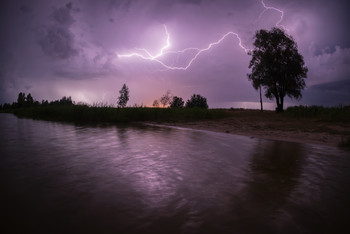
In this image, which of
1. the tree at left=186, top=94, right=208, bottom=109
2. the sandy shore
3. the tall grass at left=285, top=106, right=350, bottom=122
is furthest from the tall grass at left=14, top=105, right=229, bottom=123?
the tree at left=186, top=94, right=208, bottom=109

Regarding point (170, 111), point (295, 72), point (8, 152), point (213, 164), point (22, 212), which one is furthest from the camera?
point (295, 72)

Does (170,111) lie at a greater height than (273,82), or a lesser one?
lesser

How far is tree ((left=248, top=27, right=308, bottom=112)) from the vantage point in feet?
83.9

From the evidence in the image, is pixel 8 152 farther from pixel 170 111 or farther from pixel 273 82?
pixel 273 82

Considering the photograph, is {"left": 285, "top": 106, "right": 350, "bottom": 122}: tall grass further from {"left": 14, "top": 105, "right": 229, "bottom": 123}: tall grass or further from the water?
the water

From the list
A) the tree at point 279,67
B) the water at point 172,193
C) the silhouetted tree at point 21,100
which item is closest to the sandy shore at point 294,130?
the water at point 172,193

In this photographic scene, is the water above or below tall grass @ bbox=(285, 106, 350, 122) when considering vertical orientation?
below

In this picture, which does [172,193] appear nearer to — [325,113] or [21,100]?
[325,113]

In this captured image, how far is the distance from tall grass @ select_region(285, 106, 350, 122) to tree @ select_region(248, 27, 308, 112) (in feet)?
23.1

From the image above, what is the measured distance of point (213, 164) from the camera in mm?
3973

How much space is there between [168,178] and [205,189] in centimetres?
66

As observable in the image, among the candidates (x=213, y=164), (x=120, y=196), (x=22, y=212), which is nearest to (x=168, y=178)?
(x=120, y=196)

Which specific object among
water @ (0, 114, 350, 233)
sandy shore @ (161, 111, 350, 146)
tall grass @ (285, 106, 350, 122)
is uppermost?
tall grass @ (285, 106, 350, 122)

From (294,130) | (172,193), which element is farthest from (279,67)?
(172,193)
